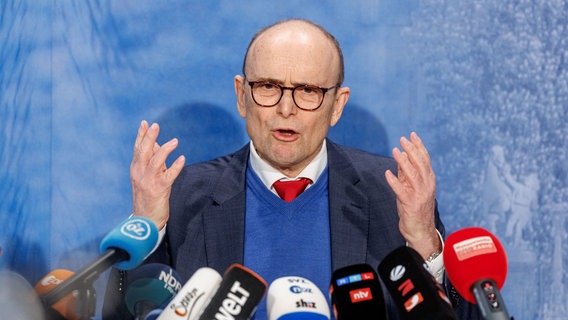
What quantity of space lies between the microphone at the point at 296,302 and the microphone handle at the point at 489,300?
0.90 feet

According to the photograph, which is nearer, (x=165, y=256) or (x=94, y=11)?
(x=165, y=256)

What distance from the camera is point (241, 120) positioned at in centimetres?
267

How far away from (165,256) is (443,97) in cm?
132

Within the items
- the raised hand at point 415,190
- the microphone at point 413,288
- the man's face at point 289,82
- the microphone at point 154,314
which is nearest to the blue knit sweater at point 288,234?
the man's face at point 289,82

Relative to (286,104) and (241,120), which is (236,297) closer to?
(286,104)

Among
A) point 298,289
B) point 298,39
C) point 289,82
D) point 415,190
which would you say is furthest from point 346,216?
point 298,289

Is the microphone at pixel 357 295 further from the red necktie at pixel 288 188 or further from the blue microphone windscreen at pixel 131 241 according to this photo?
the red necktie at pixel 288 188

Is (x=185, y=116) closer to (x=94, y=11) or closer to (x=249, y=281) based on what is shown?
(x=94, y=11)

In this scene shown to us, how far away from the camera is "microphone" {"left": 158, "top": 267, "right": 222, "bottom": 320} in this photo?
1.15 m

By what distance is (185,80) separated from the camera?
262 cm

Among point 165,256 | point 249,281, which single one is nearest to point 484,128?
point 165,256

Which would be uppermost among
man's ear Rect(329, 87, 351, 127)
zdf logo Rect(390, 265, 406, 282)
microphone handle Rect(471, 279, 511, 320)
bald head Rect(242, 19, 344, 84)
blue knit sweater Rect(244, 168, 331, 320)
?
bald head Rect(242, 19, 344, 84)

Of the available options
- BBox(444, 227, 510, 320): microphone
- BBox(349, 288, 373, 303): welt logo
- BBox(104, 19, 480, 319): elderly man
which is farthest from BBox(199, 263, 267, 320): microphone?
BBox(104, 19, 480, 319): elderly man

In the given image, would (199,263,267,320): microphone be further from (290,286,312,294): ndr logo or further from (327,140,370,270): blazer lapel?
(327,140,370,270): blazer lapel
